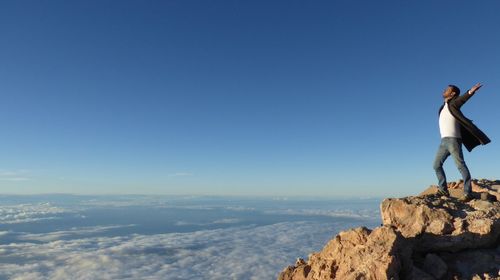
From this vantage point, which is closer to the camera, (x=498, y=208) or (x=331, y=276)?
(x=331, y=276)

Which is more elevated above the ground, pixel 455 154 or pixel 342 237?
pixel 455 154

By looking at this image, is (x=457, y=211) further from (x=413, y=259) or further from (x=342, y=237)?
(x=342, y=237)

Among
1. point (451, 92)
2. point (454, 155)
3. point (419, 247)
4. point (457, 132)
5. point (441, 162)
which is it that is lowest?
point (419, 247)

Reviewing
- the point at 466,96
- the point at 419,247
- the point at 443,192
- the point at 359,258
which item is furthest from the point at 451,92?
the point at 359,258

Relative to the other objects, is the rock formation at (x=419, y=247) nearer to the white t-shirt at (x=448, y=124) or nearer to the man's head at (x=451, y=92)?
the white t-shirt at (x=448, y=124)

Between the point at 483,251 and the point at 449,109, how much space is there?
4293 millimetres

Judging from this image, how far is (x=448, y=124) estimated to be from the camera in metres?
10.9

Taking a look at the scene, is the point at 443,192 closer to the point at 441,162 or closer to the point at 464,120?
the point at 441,162

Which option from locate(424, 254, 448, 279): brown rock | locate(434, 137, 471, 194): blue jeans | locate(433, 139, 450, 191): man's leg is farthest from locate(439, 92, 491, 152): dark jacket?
locate(424, 254, 448, 279): brown rock

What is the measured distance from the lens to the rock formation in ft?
26.3

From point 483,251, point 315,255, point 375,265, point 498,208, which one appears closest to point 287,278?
point 315,255

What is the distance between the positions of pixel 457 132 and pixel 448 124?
361 mm

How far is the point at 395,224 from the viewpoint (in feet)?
34.0

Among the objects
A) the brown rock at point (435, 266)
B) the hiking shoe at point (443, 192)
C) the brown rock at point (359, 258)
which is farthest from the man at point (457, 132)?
the brown rock at point (359, 258)
